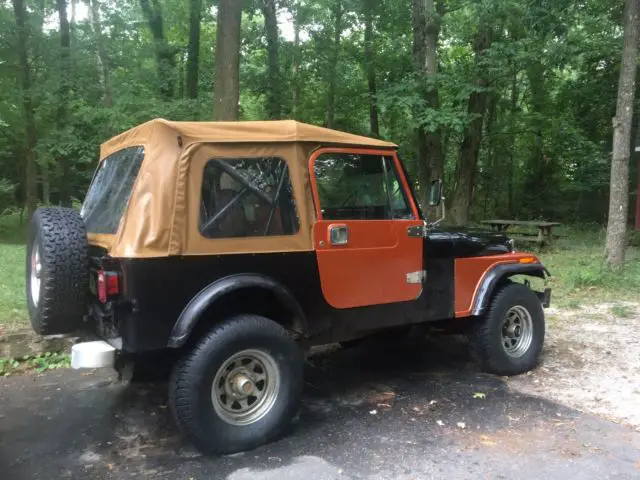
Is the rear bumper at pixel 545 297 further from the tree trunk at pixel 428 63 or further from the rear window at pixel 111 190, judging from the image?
the tree trunk at pixel 428 63

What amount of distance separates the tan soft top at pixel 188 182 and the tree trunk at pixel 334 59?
1446cm

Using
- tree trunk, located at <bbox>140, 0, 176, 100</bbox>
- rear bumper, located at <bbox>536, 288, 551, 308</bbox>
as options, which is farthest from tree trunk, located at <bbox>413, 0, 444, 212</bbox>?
rear bumper, located at <bbox>536, 288, 551, 308</bbox>

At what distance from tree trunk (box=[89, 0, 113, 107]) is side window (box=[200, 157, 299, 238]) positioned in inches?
498

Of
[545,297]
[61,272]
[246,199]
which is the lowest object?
[545,297]

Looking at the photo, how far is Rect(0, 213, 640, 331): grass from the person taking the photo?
6961mm

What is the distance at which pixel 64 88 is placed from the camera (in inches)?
593

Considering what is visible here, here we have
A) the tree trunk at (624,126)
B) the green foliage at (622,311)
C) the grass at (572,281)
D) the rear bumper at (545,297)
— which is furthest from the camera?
the tree trunk at (624,126)

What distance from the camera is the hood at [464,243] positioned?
462cm

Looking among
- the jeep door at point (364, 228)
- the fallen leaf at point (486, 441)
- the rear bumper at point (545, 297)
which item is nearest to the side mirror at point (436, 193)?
the jeep door at point (364, 228)

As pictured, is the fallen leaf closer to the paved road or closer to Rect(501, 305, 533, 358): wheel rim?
the paved road

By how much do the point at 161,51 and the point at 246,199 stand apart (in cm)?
1530

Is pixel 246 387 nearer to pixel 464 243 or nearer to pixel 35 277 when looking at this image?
pixel 35 277

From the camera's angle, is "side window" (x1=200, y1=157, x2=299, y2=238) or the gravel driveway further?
"side window" (x1=200, y1=157, x2=299, y2=238)

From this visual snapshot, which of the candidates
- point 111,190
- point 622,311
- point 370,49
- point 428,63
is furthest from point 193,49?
point 111,190
